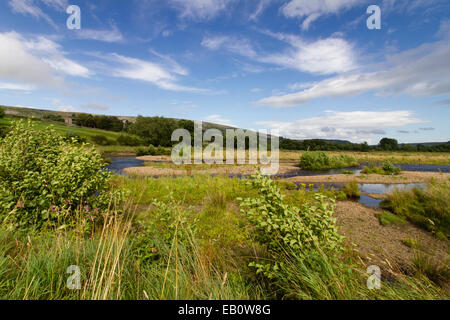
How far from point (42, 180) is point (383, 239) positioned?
9.98m

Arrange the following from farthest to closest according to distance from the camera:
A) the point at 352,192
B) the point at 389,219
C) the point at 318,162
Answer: the point at 318,162
the point at 352,192
the point at 389,219

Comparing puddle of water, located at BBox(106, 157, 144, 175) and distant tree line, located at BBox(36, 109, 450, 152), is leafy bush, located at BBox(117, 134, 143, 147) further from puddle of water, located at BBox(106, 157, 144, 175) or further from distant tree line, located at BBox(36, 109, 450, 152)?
puddle of water, located at BBox(106, 157, 144, 175)

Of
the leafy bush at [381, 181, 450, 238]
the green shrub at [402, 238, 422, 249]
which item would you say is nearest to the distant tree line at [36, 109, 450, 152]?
the leafy bush at [381, 181, 450, 238]

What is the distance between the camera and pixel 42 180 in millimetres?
4672

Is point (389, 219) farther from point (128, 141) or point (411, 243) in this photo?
point (128, 141)

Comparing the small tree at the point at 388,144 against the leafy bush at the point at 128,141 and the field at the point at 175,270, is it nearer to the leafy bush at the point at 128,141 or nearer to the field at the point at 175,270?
the leafy bush at the point at 128,141

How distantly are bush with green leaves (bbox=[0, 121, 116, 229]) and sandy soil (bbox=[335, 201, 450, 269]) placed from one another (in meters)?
6.93

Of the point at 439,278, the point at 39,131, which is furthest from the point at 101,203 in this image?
the point at 439,278

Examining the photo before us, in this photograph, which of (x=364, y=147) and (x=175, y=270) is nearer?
(x=175, y=270)

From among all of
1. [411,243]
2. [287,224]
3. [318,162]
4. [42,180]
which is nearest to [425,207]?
[411,243]

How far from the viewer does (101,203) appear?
5773 millimetres

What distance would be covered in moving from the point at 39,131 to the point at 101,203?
9.63 feet

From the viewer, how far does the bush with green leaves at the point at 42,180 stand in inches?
181
